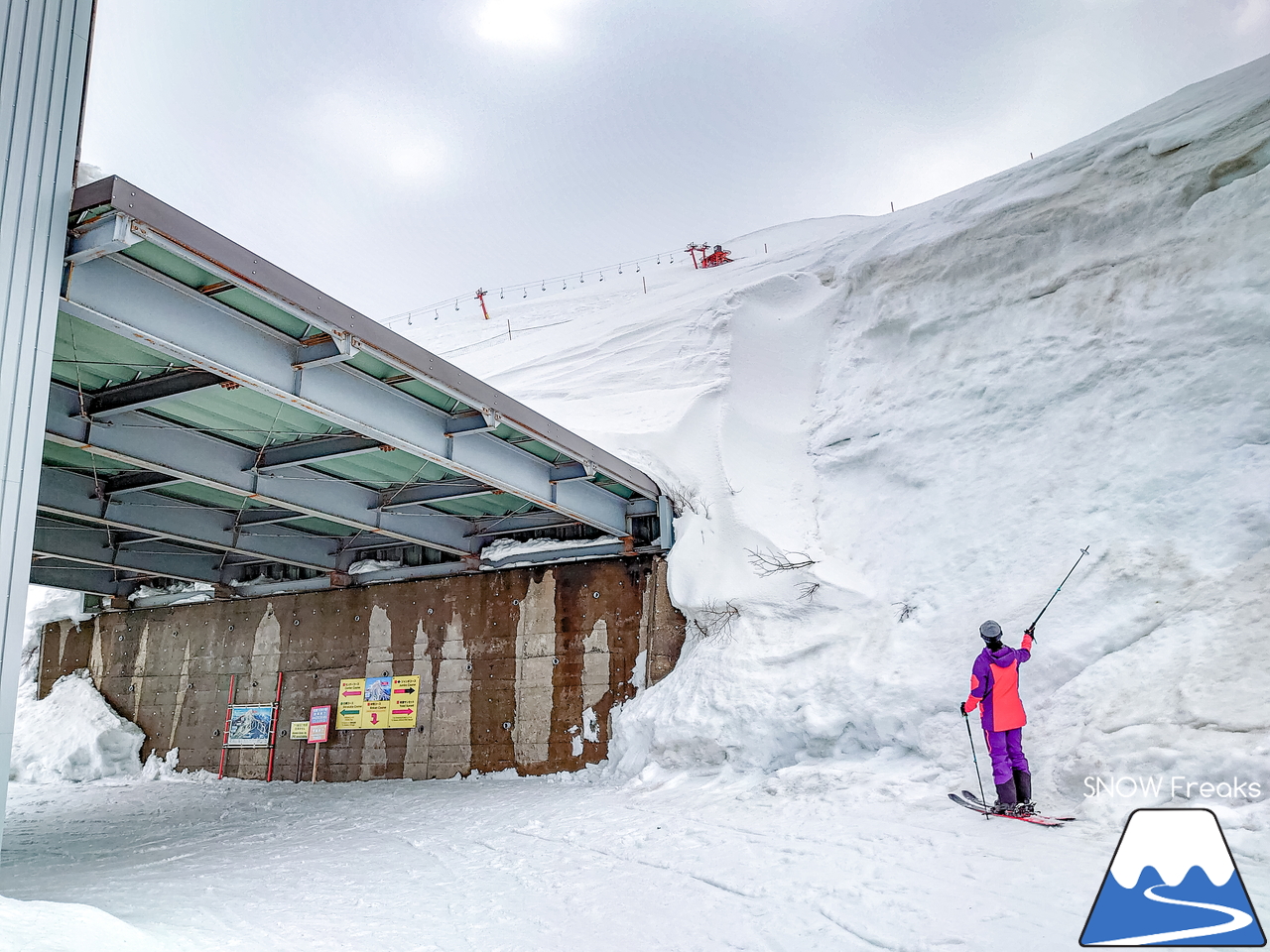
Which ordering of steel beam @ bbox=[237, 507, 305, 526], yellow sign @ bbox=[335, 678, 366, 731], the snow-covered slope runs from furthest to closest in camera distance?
yellow sign @ bbox=[335, 678, 366, 731] < steel beam @ bbox=[237, 507, 305, 526] < the snow-covered slope

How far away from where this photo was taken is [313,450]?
Answer: 11.3 metres

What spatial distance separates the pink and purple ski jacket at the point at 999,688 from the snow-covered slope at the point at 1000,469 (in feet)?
2.11

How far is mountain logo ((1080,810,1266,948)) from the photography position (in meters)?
4.54

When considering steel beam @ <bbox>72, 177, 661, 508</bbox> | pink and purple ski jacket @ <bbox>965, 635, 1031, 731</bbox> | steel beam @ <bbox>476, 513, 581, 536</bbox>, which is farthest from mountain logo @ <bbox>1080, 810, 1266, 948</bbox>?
steel beam @ <bbox>476, 513, 581, 536</bbox>

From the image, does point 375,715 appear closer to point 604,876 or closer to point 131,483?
point 131,483

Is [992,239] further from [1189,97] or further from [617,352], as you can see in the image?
[617,352]

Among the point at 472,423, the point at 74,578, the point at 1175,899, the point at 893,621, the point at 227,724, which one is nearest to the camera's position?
the point at 1175,899

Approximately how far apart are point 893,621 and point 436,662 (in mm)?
8575

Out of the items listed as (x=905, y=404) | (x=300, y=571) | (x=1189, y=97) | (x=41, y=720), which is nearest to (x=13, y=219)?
(x=905, y=404)

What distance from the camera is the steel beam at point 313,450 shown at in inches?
422

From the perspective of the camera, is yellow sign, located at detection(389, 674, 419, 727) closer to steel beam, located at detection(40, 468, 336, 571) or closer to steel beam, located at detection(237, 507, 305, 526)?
steel beam, located at detection(40, 468, 336, 571)

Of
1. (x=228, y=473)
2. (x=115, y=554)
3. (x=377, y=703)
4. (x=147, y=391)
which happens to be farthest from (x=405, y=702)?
(x=147, y=391)

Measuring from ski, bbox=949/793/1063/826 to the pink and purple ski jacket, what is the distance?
0.67 m

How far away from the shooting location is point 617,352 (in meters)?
18.3
